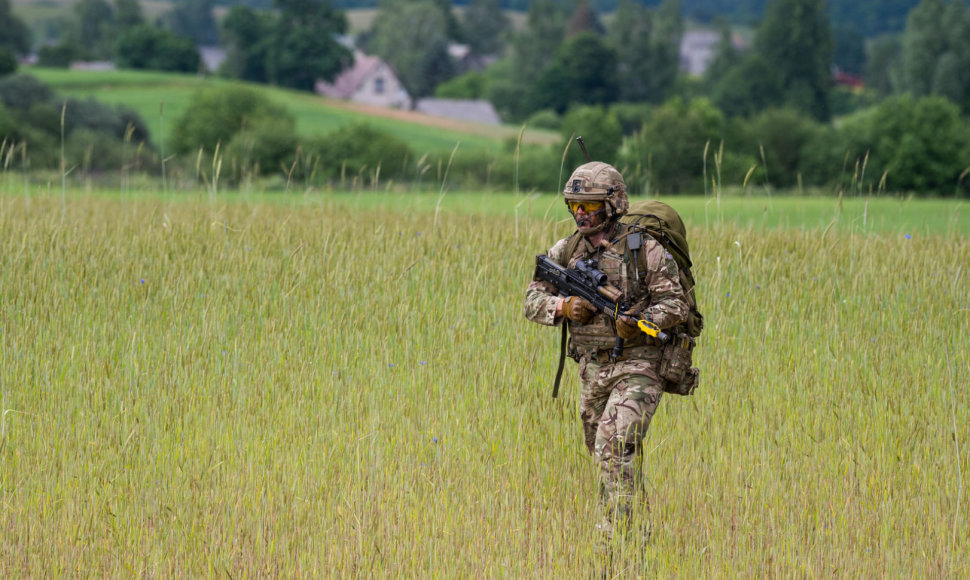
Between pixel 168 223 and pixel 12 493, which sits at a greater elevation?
pixel 168 223

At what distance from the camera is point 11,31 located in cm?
10281

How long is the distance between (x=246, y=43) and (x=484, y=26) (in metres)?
70.3

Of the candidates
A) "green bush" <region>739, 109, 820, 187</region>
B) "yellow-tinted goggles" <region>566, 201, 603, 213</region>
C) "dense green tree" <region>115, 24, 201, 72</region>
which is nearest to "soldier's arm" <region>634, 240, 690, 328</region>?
"yellow-tinted goggles" <region>566, 201, 603, 213</region>

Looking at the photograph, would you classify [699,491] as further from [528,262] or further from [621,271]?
[528,262]

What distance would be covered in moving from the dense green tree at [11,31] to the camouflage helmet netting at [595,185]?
10841 centimetres

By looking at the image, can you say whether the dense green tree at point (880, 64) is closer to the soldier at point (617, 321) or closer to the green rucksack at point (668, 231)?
the green rucksack at point (668, 231)

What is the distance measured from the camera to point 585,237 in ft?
15.1

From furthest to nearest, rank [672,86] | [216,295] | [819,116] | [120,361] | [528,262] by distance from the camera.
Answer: [672,86] < [819,116] < [528,262] < [216,295] < [120,361]

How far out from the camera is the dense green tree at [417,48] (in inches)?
4606

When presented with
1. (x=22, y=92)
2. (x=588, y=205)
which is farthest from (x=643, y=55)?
(x=588, y=205)

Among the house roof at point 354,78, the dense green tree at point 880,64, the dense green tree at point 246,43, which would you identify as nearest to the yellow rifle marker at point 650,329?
the dense green tree at point 246,43

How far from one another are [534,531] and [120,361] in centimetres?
320

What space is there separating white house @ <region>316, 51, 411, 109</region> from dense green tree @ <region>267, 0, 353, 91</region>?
41.6 feet

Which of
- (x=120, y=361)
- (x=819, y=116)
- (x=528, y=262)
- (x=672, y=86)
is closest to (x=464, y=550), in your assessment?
(x=120, y=361)
